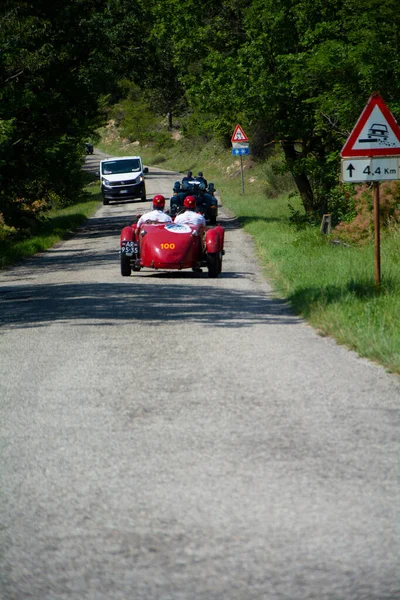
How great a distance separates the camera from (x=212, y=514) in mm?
4926

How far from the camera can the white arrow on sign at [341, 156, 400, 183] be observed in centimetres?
1280

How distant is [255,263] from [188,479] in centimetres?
1562

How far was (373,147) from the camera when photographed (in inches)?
503

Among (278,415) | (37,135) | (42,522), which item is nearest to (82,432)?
(278,415)

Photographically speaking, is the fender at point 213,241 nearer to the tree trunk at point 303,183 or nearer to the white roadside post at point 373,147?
the white roadside post at point 373,147

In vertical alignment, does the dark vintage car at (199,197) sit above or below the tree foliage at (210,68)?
below

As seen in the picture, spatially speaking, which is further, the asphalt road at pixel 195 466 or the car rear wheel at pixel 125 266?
the car rear wheel at pixel 125 266

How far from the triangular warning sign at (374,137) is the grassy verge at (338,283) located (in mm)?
1722

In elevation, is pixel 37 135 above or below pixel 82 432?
above

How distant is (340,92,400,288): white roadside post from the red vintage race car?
5386 mm

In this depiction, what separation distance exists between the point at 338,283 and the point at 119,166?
34.8m

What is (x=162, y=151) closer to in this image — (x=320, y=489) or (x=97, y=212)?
(x=97, y=212)

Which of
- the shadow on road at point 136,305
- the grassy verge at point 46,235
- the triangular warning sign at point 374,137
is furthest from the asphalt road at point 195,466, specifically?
the grassy verge at point 46,235

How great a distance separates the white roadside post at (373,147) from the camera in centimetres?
1271
